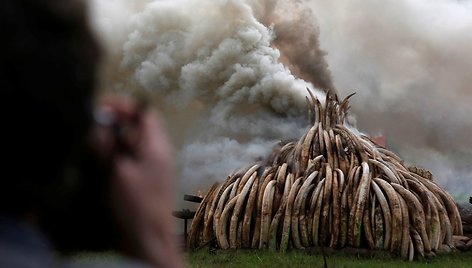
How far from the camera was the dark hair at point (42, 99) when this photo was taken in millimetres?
508

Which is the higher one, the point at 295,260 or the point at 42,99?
the point at 295,260

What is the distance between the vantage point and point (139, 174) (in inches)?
22.9

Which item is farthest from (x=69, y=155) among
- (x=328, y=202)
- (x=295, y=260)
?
(x=328, y=202)

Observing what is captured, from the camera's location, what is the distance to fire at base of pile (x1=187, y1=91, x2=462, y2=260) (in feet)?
30.6

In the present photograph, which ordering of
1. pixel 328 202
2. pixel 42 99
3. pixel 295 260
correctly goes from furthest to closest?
1. pixel 328 202
2. pixel 295 260
3. pixel 42 99

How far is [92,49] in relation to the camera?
564 millimetres

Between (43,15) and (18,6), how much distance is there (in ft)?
0.05

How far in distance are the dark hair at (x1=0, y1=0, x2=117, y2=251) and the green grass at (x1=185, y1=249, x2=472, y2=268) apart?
7.56 m

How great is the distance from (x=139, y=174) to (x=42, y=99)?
0.31 feet

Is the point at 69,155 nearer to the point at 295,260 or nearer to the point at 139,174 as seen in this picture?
the point at 139,174

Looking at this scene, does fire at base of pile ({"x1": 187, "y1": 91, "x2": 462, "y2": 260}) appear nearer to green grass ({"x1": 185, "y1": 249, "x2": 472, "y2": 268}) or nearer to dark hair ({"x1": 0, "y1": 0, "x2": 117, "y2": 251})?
green grass ({"x1": 185, "y1": 249, "x2": 472, "y2": 268})

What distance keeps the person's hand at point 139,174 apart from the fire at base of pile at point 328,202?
8731mm

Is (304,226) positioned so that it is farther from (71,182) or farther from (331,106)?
(71,182)

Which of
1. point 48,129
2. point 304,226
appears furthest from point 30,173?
point 304,226
